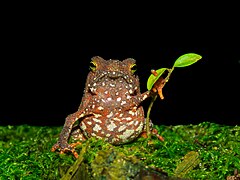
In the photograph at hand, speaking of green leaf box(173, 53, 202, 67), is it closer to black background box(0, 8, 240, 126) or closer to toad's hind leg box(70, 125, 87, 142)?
toad's hind leg box(70, 125, 87, 142)

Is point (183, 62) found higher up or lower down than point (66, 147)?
higher up

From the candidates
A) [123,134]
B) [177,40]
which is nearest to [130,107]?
[123,134]

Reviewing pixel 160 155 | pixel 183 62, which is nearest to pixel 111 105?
pixel 160 155

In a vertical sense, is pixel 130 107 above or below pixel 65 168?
above

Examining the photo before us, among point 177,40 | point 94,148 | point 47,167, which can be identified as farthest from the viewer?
point 177,40

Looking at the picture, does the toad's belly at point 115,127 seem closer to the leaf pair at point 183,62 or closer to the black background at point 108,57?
the leaf pair at point 183,62

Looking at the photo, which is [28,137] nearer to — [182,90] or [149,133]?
[149,133]

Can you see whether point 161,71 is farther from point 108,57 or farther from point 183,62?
point 108,57
